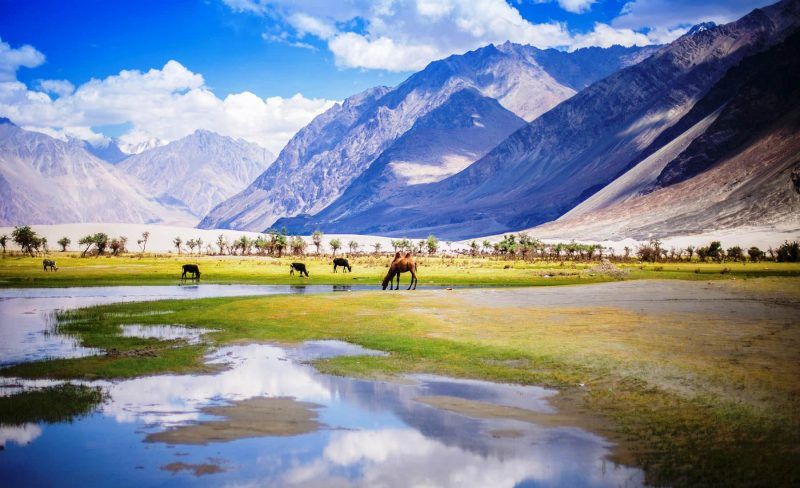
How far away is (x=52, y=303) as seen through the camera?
147 feet

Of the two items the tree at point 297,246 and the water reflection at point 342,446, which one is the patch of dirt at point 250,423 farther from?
the tree at point 297,246

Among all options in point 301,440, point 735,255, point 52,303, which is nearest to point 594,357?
point 301,440

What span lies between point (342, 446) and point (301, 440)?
0.99 meters

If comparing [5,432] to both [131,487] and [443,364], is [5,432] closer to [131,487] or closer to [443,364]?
[131,487]

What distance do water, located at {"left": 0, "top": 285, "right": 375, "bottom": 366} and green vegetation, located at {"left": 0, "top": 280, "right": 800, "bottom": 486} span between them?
1.32 meters

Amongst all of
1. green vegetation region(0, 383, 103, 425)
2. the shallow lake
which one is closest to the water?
green vegetation region(0, 383, 103, 425)

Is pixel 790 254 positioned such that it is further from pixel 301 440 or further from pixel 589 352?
pixel 301 440

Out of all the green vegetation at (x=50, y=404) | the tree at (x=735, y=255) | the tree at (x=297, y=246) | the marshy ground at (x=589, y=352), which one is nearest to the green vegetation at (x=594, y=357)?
the marshy ground at (x=589, y=352)

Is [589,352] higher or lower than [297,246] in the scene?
lower

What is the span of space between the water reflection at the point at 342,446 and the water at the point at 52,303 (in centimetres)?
746

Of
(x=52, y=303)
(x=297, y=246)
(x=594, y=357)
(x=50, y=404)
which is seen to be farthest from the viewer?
(x=297, y=246)

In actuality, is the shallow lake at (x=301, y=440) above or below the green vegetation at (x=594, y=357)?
below

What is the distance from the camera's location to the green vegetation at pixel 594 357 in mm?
14883

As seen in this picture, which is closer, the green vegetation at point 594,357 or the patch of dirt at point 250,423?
the green vegetation at point 594,357
